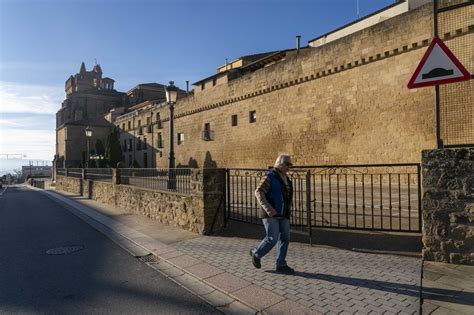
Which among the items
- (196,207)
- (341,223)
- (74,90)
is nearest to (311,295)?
(341,223)

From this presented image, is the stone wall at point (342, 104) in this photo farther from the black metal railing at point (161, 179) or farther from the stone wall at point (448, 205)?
the stone wall at point (448, 205)

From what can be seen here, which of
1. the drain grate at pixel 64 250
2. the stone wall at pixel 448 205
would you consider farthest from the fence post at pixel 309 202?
the drain grate at pixel 64 250

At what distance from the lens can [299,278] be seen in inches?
181

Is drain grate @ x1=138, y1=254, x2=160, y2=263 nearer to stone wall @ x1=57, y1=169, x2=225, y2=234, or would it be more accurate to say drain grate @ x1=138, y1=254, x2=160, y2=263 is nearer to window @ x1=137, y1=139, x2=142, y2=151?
stone wall @ x1=57, y1=169, x2=225, y2=234

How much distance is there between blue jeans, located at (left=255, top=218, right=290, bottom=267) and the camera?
190 inches

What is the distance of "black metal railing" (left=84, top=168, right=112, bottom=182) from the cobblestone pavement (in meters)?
11.3

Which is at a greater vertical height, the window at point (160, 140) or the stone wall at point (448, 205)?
the window at point (160, 140)

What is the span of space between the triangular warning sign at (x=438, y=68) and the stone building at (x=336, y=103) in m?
12.3

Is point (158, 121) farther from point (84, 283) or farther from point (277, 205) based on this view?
point (277, 205)

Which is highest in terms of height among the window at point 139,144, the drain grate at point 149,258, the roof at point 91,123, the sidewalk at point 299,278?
the roof at point 91,123

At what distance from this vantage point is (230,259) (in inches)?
225

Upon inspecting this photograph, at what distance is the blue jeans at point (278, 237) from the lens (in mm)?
4816

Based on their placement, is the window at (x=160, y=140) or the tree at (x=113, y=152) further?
the window at (x=160, y=140)

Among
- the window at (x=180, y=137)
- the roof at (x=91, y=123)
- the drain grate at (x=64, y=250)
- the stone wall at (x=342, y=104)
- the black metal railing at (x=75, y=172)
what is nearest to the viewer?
the drain grate at (x=64, y=250)
